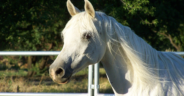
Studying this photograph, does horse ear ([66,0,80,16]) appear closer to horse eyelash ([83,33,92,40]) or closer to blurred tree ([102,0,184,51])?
horse eyelash ([83,33,92,40])

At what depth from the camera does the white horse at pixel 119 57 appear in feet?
5.91

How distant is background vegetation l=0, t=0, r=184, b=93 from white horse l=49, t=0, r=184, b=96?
4.98 m

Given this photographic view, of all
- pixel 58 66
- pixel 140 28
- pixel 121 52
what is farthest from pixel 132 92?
pixel 140 28

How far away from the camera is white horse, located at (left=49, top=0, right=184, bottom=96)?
180 centimetres

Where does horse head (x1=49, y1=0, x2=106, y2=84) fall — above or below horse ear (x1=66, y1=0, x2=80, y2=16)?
below

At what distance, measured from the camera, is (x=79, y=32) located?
1.81 metres

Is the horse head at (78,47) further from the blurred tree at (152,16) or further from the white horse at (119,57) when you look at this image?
the blurred tree at (152,16)

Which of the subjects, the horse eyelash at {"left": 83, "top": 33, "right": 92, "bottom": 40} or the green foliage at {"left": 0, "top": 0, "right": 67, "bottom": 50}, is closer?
the horse eyelash at {"left": 83, "top": 33, "right": 92, "bottom": 40}

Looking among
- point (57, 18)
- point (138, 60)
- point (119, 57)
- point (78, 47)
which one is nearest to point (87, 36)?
point (78, 47)

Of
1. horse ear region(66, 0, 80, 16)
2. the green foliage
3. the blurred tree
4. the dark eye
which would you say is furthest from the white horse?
the green foliage

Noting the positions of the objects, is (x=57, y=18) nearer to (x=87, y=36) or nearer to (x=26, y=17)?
(x=26, y=17)

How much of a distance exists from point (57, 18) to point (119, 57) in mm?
6624

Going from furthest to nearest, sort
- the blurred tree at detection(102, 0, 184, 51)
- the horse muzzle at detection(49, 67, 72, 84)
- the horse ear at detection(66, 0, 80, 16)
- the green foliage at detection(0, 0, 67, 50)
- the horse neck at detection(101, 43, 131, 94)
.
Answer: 1. the blurred tree at detection(102, 0, 184, 51)
2. the green foliage at detection(0, 0, 67, 50)
3. the horse ear at detection(66, 0, 80, 16)
4. the horse neck at detection(101, 43, 131, 94)
5. the horse muzzle at detection(49, 67, 72, 84)

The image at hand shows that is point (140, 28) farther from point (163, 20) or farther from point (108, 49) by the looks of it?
point (108, 49)
